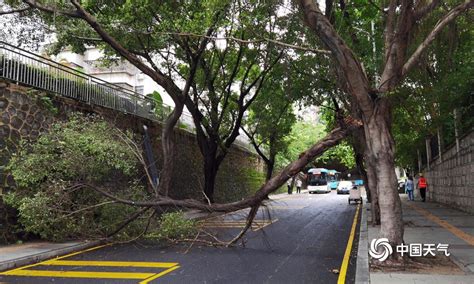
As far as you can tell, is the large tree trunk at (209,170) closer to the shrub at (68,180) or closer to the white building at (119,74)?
the white building at (119,74)

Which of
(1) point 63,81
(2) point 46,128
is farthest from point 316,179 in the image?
(2) point 46,128

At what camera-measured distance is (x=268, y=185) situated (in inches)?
390

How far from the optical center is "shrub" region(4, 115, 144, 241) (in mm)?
11000

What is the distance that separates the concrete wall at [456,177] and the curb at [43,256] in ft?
45.3

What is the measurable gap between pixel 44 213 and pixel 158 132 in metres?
12.1

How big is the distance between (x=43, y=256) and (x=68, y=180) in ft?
7.40

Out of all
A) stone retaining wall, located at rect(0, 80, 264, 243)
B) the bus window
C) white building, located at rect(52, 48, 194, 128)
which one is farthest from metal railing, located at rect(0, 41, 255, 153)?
the bus window

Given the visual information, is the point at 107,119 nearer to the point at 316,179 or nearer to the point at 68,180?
the point at 68,180

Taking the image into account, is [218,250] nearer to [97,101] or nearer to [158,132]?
[97,101]

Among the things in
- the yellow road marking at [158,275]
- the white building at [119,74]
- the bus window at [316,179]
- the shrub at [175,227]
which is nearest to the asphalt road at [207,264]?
the yellow road marking at [158,275]

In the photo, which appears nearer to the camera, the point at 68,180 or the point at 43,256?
the point at 43,256

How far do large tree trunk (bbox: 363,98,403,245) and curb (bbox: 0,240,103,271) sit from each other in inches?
293

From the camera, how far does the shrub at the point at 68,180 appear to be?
1100 cm

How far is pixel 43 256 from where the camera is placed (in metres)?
10.2
